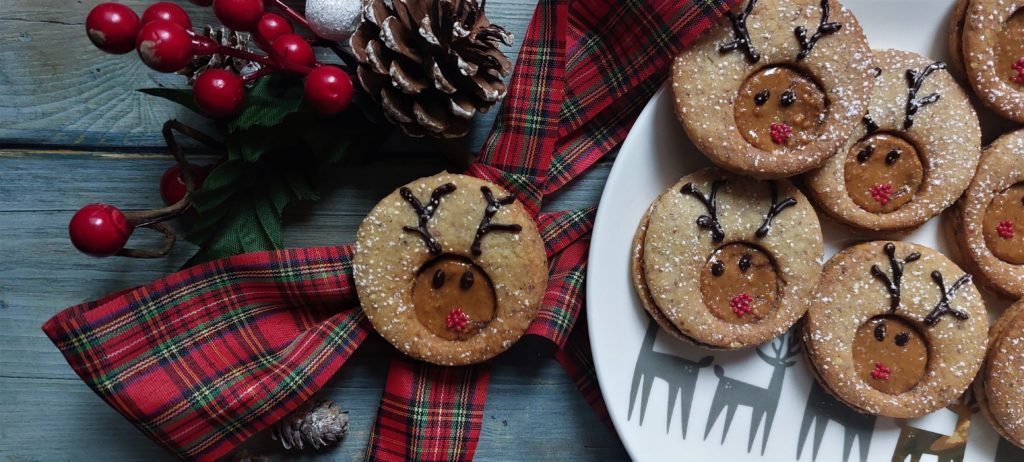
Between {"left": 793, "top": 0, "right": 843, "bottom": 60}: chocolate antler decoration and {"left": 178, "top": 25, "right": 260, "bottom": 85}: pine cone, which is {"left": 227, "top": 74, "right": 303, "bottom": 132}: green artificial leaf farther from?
{"left": 793, "top": 0, "right": 843, "bottom": 60}: chocolate antler decoration

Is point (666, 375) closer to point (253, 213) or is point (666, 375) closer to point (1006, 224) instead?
point (1006, 224)

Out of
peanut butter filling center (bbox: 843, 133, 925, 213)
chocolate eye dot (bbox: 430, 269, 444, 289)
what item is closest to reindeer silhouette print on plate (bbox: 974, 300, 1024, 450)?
peanut butter filling center (bbox: 843, 133, 925, 213)

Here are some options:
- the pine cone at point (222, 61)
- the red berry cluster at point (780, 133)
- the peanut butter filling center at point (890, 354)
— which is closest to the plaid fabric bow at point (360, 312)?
the red berry cluster at point (780, 133)

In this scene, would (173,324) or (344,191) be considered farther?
(344,191)

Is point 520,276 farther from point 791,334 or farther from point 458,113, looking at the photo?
point 791,334

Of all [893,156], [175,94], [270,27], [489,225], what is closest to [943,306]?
[893,156]

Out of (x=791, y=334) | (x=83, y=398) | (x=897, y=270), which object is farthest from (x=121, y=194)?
(x=897, y=270)
